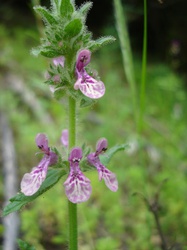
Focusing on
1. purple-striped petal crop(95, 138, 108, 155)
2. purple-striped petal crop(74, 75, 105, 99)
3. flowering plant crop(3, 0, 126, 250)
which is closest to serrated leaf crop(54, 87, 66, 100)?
flowering plant crop(3, 0, 126, 250)

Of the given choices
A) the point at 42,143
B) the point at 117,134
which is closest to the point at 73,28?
the point at 42,143

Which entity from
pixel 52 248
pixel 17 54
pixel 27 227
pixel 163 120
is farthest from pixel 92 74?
pixel 17 54

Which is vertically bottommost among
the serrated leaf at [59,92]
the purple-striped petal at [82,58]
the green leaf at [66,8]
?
the serrated leaf at [59,92]

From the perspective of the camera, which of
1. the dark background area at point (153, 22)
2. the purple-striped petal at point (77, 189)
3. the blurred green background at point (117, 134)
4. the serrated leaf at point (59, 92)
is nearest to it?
the purple-striped petal at point (77, 189)

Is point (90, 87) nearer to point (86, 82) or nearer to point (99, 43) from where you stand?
point (86, 82)

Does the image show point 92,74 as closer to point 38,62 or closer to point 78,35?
point 78,35

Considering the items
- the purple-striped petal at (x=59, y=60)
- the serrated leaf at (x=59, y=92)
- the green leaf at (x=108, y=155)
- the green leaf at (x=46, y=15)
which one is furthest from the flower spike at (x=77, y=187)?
the green leaf at (x=46, y=15)

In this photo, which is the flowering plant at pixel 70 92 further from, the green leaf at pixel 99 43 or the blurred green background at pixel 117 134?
the blurred green background at pixel 117 134
